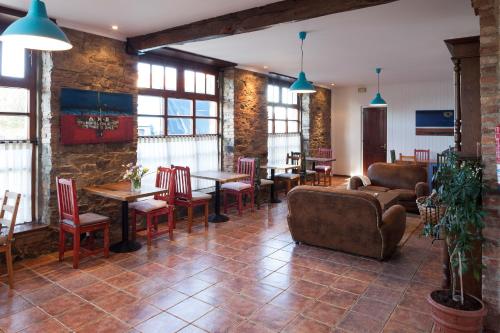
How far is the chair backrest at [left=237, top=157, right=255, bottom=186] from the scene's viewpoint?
21.5ft

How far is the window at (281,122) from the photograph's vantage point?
28.6 ft

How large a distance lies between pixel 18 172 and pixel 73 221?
38.2 inches

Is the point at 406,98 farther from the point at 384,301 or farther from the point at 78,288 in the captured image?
the point at 78,288

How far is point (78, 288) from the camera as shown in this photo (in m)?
3.43

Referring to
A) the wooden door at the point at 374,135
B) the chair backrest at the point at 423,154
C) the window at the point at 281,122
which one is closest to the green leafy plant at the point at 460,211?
the window at the point at 281,122

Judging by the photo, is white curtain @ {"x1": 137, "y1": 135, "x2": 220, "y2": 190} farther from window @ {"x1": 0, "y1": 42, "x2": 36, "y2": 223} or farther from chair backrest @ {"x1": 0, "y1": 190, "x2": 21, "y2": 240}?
chair backrest @ {"x1": 0, "y1": 190, "x2": 21, "y2": 240}

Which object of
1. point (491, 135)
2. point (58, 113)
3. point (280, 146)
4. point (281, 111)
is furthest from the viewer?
point (281, 111)

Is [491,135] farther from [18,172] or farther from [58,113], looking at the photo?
[18,172]

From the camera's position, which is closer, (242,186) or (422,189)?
(422,189)

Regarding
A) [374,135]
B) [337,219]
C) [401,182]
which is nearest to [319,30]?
[337,219]

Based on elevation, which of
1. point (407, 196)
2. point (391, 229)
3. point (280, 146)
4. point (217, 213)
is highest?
point (280, 146)

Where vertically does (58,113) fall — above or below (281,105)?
below

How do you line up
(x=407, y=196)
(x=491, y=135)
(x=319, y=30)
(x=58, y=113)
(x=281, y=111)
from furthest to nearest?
(x=281, y=111) → (x=407, y=196) → (x=319, y=30) → (x=58, y=113) → (x=491, y=135)

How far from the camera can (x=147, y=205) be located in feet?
15.6
